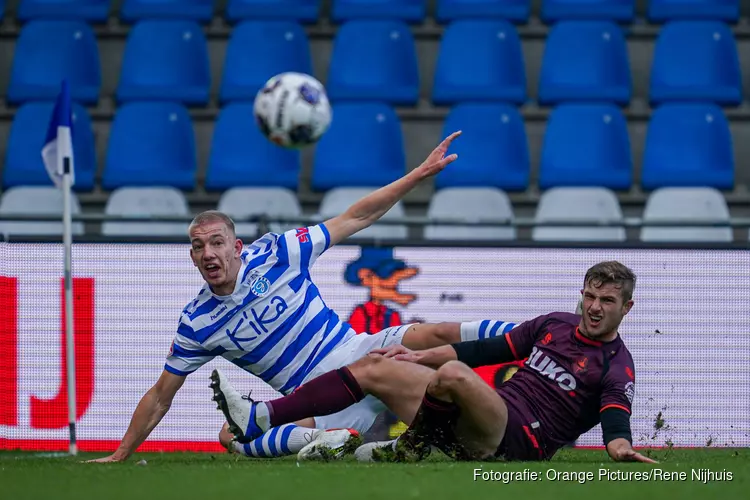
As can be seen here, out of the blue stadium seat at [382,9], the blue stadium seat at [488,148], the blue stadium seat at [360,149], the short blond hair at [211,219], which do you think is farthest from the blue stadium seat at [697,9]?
the short blond hair at [211,219]

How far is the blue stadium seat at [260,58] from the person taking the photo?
38.8 feet

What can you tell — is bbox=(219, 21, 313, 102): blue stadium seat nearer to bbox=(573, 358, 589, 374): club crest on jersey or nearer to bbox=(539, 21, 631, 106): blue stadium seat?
bbox=(539, 21, 631, 106): blue stadium seat

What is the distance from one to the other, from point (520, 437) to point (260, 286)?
1.80m

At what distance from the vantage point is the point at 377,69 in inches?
466

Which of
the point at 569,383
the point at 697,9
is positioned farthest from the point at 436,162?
the point at 697,9

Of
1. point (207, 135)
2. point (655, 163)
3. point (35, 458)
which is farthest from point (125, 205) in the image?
point (655, 163)

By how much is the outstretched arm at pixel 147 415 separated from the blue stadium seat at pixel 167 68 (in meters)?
5.59

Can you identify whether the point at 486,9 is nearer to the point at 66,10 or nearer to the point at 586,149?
the point at 586,149

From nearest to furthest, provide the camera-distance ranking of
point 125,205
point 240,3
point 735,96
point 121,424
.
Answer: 1. point 121,424
2. point 125,205
3. point 735,96
4. point 240,3

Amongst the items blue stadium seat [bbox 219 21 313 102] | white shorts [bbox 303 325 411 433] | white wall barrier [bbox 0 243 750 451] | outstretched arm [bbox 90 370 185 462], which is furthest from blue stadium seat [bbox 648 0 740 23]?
outstretched arm [bbox 90 370 185 462]

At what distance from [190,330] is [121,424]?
175 cm

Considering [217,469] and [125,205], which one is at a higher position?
[125,205]

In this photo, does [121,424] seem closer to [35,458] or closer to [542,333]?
[35,458]

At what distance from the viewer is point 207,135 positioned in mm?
12180
